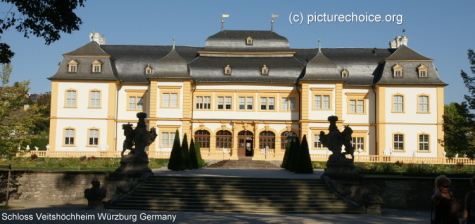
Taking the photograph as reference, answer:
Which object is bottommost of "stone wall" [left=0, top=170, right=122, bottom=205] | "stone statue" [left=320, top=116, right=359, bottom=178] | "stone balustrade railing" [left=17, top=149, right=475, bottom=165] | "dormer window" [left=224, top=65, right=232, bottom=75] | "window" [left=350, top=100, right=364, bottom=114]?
"stone wall" [left=0, top=170, right=122, bottom=205]

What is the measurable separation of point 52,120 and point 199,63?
12.5 meters

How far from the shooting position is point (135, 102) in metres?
41.1

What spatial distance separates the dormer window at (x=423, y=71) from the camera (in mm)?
39719

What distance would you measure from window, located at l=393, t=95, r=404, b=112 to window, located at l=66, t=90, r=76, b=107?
2537 cm

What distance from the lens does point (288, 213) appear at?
49.2ft

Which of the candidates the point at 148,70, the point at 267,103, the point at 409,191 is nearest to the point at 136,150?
the point at 409,191

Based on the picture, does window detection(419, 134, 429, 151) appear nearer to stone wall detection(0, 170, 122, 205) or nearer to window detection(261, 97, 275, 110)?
window detection(261, 97, 275, 110)

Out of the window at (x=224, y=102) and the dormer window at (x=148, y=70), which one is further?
the dormer window at (x=148, y=70)

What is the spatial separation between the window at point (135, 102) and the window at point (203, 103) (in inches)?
188

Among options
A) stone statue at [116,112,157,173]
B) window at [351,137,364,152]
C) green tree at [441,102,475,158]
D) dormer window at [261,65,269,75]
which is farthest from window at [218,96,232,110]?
stone statue at [116,112,157,173]

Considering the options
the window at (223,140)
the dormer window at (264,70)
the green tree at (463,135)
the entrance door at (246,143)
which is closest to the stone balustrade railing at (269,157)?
the window at (223,140)

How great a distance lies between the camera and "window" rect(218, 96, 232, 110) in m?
40.3

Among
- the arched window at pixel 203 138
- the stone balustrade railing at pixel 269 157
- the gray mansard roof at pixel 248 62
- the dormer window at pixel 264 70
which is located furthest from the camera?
the dormer window at pixel 264 70

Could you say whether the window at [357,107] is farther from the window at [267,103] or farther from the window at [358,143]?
the window at [267,103]
